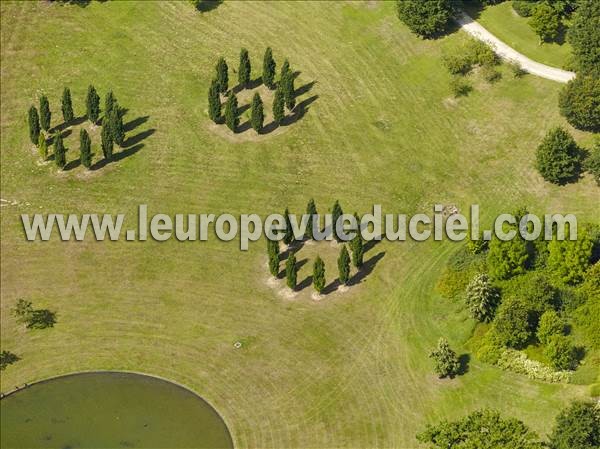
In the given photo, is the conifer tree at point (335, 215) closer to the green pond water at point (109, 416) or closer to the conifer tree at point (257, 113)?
the conifer tree at point (257, 113)

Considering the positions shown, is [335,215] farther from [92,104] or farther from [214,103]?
[92,104]

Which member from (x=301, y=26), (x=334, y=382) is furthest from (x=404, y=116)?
(x=334, y=382)

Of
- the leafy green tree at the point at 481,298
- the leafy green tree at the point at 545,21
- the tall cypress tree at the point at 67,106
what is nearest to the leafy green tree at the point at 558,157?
the leafy green tree at the point at 481,298

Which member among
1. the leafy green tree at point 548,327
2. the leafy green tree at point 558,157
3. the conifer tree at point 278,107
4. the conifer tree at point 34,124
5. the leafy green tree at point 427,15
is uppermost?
the leafy green tree at point 427,15

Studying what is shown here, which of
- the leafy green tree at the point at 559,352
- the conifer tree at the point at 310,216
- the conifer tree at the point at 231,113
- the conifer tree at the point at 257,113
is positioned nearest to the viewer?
the leafy green tree at the point at 559,352

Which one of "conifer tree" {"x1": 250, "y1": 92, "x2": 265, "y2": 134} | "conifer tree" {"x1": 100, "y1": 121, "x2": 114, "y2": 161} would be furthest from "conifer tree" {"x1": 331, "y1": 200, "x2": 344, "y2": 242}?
"conifer tree" {"x1": 100, "y1": 121, "x2": 114, "y2": 161}

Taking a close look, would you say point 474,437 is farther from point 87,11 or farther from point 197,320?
point 87,11

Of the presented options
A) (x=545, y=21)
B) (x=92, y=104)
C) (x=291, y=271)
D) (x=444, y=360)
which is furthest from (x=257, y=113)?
(x=444, y=360)
